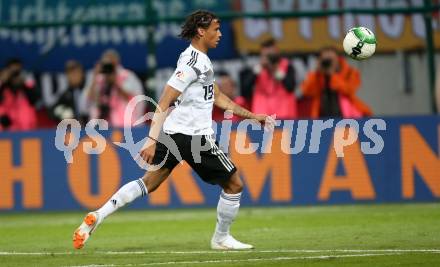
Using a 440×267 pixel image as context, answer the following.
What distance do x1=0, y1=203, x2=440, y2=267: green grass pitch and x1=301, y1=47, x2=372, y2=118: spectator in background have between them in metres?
1.82

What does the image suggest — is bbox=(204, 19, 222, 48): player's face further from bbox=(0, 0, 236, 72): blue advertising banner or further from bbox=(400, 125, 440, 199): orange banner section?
bbox=(0, 0, 236, 72): blue advertising banner

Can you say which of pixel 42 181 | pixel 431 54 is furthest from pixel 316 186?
pixel 42 181

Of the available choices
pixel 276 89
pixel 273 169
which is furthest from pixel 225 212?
pixel 276 89

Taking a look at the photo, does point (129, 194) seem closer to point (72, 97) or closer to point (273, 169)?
point (273, 169)

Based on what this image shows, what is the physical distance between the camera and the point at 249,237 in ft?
43.1

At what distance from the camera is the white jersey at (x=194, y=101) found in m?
11.5

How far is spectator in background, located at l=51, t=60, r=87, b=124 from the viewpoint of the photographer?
19.5m

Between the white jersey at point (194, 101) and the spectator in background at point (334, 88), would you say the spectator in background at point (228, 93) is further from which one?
the white jersey at point (194, 101)

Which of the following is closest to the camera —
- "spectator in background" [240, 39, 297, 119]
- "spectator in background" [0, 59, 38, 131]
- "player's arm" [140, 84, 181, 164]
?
"player's arm" [140, 84, 181, 164]

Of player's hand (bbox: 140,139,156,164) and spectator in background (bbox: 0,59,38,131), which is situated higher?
spectator in background (bbox: 0,59,38,131)

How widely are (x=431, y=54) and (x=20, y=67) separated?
267 inches

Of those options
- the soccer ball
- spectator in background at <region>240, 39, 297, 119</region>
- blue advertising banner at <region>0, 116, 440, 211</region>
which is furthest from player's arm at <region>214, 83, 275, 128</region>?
spectator in background at <region>240, 39, 297, 119</region>

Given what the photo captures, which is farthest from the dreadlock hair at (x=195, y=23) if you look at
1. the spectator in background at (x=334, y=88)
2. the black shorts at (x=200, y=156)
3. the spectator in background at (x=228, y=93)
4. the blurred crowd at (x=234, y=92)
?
the spectator in background at (x=228, y=93)

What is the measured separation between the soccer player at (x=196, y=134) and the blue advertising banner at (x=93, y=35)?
891 cm
